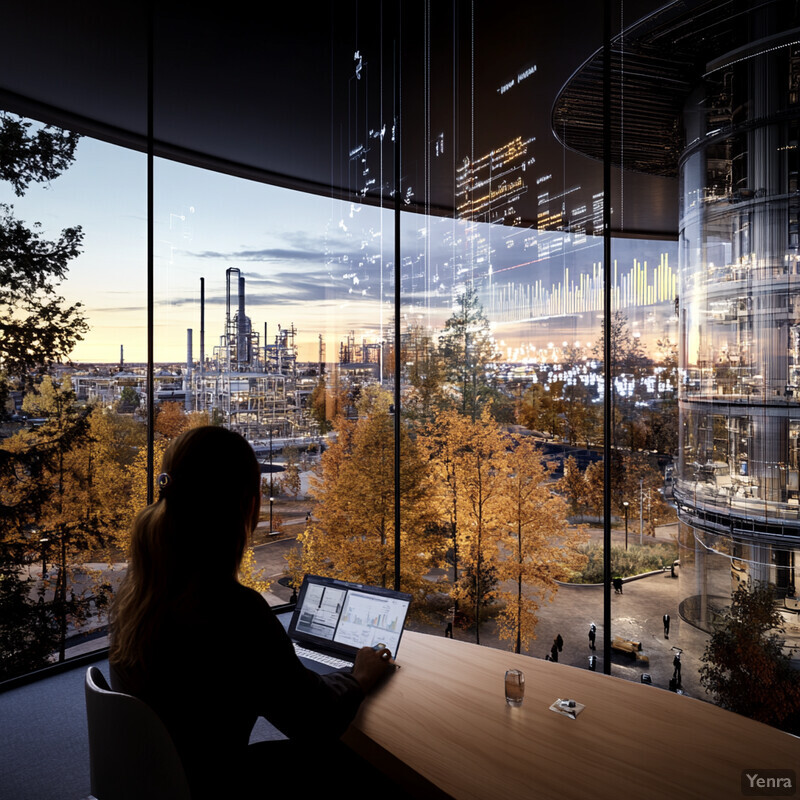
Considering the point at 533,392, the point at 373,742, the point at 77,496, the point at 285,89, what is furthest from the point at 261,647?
the point at 77,496

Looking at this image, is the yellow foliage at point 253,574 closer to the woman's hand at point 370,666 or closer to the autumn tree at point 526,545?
the autumn tree at point 526,545

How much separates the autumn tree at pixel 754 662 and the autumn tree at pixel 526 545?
175 centimetres

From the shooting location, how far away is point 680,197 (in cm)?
373

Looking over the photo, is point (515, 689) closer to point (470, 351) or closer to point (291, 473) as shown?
point (470, 351)

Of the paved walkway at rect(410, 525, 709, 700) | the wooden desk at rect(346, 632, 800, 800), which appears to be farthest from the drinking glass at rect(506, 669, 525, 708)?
the paved walkway at rect(410, 525, 709, 700)

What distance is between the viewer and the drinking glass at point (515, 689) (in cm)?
146

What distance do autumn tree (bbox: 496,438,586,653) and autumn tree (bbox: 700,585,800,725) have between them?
175 centimetres

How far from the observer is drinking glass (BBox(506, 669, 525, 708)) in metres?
1.46

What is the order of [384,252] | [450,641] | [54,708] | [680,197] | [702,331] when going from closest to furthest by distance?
1. [450,641]
2. [54,708]
3. [702,331]
4. [680,197]
5. [384,252]

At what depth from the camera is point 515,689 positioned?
147 cm

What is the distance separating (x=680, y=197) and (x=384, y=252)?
2742mm

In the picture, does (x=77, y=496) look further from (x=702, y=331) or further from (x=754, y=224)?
(x=754, y=224)

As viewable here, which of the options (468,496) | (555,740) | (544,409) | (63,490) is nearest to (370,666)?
(555,740)

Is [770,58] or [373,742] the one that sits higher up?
[770,58]
